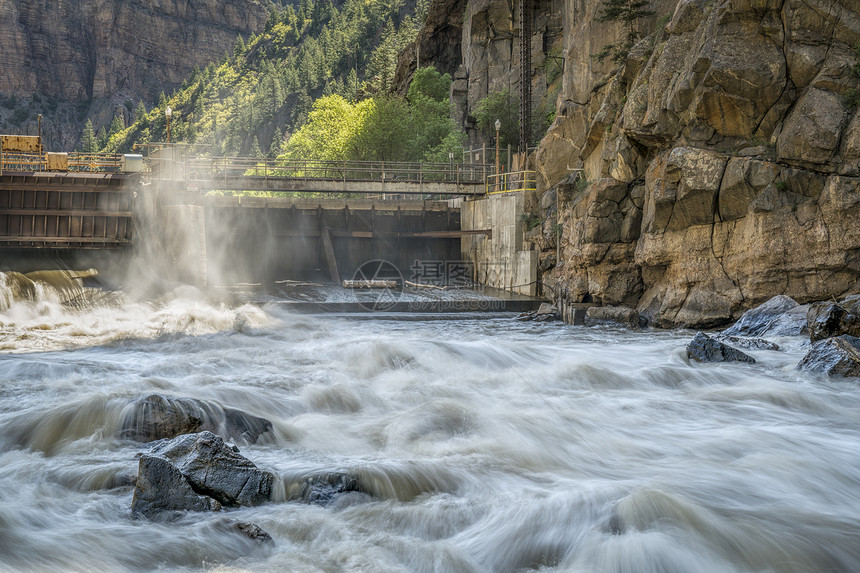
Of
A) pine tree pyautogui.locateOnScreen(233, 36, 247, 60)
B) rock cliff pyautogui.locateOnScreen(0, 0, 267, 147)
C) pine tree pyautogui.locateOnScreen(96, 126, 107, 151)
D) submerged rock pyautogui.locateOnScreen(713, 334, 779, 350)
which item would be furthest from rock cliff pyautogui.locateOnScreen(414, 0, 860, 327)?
pine tree pyautogui.locateOnScreen(233, 36, 247, 60)

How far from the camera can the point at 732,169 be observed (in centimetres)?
1700

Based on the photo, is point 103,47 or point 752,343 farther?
point 103,47

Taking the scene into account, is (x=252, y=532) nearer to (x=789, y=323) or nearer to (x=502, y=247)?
(x=789, y=323)

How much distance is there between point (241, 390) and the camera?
10711 millimetres

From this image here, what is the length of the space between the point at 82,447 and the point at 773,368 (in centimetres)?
1129

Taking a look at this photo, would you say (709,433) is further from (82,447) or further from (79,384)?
(79,384)

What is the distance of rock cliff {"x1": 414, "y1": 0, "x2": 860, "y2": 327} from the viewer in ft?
52.4

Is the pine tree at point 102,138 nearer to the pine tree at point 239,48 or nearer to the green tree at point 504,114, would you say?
the pine tree at point 239,48

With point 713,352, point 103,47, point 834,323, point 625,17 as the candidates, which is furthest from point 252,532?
point 103,47

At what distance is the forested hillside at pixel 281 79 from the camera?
309 feet

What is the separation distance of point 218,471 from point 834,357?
10.5 meters

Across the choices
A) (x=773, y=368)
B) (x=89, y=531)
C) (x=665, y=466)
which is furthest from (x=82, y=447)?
(x=773, y=368)

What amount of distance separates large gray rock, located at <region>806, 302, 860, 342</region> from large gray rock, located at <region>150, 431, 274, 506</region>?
1138cm

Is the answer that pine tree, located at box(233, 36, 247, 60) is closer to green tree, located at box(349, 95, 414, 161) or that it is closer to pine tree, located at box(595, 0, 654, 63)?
green tree, located at box(349, 95, 414, 161)
